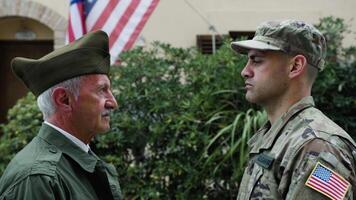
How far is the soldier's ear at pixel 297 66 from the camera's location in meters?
2.62

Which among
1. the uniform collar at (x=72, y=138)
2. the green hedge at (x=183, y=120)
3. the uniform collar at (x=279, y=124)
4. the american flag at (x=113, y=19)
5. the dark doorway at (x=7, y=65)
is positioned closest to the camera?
the uniform collar at (x=72, y=138)

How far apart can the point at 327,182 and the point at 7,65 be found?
Answer: 7.76 m

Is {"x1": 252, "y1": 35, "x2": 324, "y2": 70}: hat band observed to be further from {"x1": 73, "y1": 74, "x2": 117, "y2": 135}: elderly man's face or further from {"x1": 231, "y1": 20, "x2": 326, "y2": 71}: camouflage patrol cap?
{"x1": 73, "y1": 74, "x2": 117, "y2": 135}: elderly man's face

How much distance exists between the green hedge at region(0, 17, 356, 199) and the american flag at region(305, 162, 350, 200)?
2.41 meters

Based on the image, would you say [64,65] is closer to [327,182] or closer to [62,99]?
[62,99]

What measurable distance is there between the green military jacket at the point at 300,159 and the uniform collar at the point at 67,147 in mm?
642

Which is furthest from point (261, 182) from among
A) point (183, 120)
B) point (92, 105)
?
point (183, 120)

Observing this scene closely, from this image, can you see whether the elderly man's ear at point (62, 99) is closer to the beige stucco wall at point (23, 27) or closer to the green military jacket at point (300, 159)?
the green military jacket at point (300, 159)

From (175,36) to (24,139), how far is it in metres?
3.45

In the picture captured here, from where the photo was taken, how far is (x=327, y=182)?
232cm

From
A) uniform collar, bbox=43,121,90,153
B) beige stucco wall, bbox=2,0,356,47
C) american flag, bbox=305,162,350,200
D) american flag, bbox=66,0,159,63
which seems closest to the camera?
american flag, bbox=305,162,350,200

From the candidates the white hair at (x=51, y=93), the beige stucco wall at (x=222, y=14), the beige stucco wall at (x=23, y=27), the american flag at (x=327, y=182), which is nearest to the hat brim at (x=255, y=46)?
the american flag at (x=327, y=182)

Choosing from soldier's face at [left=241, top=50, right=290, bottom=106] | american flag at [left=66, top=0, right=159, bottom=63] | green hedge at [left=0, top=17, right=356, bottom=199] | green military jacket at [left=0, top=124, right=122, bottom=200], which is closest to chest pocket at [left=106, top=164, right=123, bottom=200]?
green military jacket at [left=0, top=124, right=122, bottom=200]

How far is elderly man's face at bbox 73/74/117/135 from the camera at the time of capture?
2.48m
